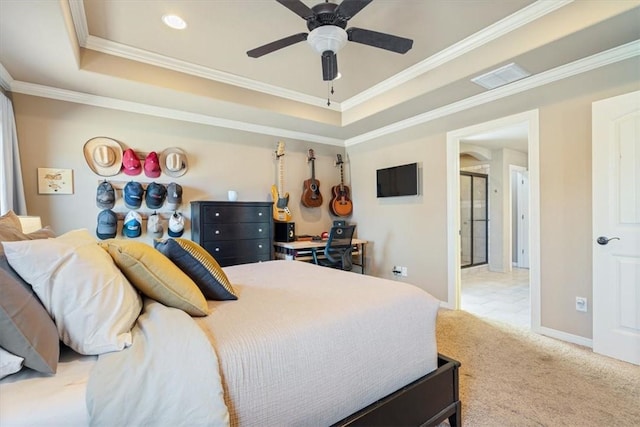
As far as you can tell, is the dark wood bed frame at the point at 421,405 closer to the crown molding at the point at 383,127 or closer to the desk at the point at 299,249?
the desk at the point at 299,249

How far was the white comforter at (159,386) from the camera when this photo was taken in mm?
784

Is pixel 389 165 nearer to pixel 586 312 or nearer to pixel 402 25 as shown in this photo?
pixel 402 25

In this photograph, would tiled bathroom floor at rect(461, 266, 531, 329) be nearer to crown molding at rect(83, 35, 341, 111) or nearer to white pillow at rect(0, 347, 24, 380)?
crown molding at rect(83, 35, 341, 111)

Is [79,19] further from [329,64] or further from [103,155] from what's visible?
[329,64]

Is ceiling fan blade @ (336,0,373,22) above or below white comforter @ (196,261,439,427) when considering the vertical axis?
above

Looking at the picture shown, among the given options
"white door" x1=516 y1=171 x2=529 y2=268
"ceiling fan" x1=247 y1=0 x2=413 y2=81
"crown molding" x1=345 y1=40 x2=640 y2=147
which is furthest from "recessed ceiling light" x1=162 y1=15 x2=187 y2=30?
"white door" x1=516 y1=171 x2=529 y2=268

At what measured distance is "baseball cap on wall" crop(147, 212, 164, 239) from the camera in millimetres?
3428

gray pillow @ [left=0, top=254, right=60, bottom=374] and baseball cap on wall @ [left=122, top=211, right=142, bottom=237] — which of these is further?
baseball cap on wall @ [left=122, top=211, right=142, bottom=237]

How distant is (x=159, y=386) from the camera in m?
0.83

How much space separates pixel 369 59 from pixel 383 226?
2.31 meters

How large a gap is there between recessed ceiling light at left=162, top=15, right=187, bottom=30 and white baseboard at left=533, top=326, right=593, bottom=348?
4050 millimetres

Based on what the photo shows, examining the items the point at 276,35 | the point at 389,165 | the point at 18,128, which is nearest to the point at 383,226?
the point at 389,165

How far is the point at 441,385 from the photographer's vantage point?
1.50 m

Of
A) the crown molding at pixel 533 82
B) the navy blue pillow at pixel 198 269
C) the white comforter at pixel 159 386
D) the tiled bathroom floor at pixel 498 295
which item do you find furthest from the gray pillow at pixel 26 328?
the crown molding at pixel 533 82
